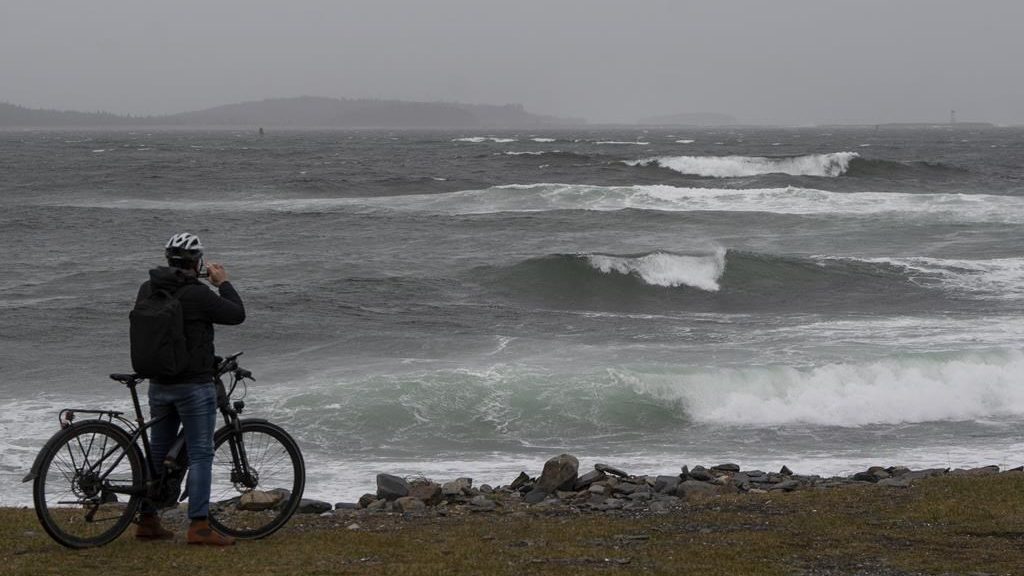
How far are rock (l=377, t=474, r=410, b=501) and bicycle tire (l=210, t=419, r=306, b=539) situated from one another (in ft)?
7.83

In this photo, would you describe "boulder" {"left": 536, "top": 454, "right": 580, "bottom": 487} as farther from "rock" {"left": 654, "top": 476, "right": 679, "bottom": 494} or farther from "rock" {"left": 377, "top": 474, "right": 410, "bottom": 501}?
"rock" {"left": 377, "top": 474, "right": 410, "bottom": 501}

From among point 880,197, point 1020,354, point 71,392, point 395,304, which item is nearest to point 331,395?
point 71,392

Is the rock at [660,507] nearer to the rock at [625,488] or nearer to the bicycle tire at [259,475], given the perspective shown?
the rock at [625,488]

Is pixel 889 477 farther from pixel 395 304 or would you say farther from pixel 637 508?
pixel 395 304

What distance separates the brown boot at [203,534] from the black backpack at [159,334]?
1084 mm

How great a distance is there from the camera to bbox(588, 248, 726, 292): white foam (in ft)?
95.0

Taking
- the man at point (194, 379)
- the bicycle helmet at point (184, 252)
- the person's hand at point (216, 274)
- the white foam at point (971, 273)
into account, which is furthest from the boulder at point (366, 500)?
the white foam at point (971, 273)

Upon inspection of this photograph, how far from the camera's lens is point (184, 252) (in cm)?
657

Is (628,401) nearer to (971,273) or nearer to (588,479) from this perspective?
(588,479)

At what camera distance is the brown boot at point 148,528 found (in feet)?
23.2

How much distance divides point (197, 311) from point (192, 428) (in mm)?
756

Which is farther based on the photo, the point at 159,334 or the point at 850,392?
the point at 850,392

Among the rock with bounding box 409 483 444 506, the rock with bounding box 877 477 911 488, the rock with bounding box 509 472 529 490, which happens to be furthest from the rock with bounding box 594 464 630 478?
the rock with bounding box 877 477 911 488

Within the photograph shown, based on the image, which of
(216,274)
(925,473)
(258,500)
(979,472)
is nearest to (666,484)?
(925,473)
